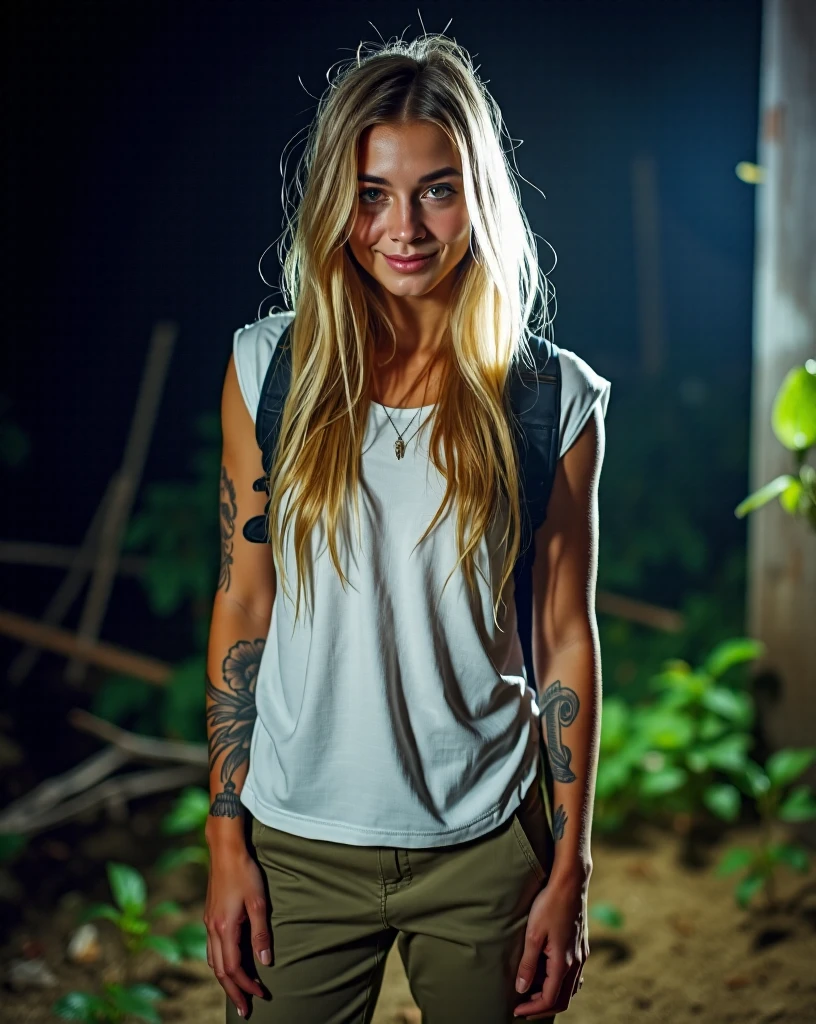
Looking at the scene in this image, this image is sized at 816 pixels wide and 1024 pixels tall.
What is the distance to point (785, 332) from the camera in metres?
2.67

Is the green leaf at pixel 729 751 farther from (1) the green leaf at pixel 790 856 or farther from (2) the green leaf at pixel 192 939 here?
(2) the green leaf at pixel 192 939

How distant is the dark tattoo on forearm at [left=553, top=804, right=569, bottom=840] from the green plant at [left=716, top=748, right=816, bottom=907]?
1369mm

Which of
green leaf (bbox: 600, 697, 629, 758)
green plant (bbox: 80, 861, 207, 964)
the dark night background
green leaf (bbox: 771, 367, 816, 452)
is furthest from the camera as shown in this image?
the dark night background

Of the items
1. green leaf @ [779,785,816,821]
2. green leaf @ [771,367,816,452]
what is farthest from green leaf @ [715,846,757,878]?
green leaf @ [771,367,816,452]

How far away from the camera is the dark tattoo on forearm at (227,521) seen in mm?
1349

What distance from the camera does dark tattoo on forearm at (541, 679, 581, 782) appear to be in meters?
1.33

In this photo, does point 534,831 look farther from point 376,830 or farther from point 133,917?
point 133,917

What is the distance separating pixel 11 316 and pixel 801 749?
3005 mm

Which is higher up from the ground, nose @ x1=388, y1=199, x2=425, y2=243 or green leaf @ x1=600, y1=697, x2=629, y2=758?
nose @ x1=388, y1=199, x2=425, y2=243

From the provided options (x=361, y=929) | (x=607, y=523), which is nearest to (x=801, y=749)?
(x=607, y=523)

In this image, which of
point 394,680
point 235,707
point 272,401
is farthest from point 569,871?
point 272,401

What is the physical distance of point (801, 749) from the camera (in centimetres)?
283

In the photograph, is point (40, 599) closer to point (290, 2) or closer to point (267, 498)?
point (290, 2)

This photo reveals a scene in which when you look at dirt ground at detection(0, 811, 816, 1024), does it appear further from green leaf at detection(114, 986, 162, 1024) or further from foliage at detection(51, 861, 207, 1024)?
green leaf at detection(114, 986, 162, 1024)
